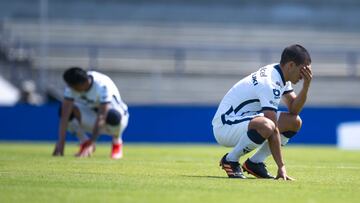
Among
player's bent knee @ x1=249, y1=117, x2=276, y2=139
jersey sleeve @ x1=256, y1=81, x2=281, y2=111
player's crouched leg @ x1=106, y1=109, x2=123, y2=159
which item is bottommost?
player's crouched leg @ x1=106, y1=109, x2=123, y2=159

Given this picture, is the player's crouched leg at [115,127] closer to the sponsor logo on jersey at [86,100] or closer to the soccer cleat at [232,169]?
the sponsor logo on jersey at [86,100]

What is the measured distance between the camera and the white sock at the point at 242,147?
10189 millimetres

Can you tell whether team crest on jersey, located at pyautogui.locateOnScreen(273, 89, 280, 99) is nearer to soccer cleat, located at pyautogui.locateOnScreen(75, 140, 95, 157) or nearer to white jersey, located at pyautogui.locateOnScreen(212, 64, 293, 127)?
white jersey, located at pyautogui.locateOnScreen(212, 64, 293, 127)

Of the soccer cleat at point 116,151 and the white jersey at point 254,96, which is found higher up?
the white jersey at point 254,96

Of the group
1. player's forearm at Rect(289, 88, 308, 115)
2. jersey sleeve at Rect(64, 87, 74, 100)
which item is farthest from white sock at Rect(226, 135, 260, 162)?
jersey sleeve at Rect(64, 87, 74, 100)

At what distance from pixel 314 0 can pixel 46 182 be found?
1015 inches

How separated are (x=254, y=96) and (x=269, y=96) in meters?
0.33

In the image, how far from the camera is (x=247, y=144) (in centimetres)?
1024

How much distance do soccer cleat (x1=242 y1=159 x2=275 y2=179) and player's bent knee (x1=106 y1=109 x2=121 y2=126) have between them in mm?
5083

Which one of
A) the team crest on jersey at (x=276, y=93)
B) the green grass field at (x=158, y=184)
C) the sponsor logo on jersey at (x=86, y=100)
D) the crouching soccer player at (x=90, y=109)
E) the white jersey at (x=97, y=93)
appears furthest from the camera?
the sponsor logo on jersey at (x=86, y=100)

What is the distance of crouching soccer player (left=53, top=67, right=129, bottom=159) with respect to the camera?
48.9 feet

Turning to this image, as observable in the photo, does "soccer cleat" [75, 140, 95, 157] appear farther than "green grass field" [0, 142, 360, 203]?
Yes

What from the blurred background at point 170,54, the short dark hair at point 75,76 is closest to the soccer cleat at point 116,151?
the short dark hair at point 75,76

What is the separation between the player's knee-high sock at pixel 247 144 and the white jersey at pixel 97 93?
16.5 ft
